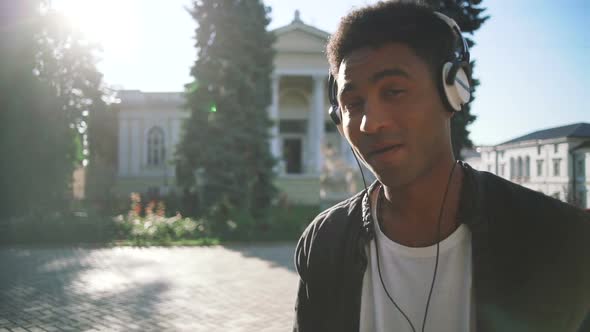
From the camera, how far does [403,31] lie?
1.55m

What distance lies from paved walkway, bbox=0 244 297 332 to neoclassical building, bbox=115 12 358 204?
1800 cm

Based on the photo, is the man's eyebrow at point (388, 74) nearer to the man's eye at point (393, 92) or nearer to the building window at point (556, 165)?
the man's eye at point (393, 92)

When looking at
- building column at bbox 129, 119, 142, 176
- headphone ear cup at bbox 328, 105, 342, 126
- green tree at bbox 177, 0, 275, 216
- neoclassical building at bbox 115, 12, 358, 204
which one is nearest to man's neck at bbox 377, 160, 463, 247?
headphone ear cup at bbox 328, 105, 342, 126

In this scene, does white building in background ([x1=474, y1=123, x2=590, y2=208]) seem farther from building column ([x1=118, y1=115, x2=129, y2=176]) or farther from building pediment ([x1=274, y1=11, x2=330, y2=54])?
building column ([x1=118, y1=115, x2=129, y2=176])

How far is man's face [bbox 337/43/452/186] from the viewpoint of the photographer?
149 centimetres

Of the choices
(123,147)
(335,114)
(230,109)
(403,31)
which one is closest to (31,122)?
(230,109)

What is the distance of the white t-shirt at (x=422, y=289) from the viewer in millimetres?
1526

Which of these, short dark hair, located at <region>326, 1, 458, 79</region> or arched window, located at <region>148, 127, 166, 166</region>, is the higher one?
arched window, located at <region>148, 127, 166, 166</region>

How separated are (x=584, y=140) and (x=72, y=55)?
24055 millimetres

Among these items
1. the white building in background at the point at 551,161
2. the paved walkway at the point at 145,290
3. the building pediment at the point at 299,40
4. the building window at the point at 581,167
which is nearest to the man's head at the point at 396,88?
the white building in background at the point at 551,161

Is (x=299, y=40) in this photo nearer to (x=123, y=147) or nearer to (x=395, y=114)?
(x=123, y=147)

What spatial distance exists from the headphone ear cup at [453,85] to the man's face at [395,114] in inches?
1.2

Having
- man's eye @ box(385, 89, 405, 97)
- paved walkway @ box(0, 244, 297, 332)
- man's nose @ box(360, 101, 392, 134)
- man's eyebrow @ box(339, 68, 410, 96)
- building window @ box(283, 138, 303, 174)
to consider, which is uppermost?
building window @ box(283, 138, 303, 174)

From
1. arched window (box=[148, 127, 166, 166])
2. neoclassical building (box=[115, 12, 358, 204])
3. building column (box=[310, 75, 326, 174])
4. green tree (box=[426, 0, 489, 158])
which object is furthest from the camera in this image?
arched window (box=[148, 127, 166, 166])
